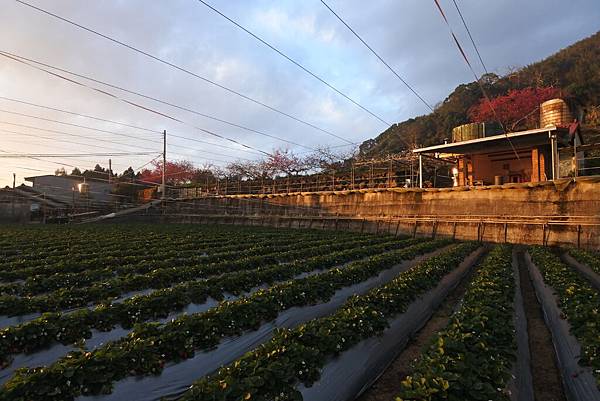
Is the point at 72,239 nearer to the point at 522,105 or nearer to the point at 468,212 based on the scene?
the point at 468,212

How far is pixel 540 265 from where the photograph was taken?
11781 millimetres

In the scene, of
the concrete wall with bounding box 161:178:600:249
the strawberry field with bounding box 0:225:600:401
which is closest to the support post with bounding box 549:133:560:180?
the concrete wall with bounding box 161:178:600:249

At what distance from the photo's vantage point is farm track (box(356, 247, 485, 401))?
475cm

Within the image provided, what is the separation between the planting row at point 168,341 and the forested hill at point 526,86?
123ft

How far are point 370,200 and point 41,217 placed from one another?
45309mm

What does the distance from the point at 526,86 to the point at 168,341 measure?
179 ft

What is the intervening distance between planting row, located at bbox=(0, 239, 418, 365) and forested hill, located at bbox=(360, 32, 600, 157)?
37082 mm

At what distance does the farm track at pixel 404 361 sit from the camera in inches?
187

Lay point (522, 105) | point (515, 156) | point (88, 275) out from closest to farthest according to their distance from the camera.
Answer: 1. point (88, 275)
2. point (515, 156)
3. point (522, 105)

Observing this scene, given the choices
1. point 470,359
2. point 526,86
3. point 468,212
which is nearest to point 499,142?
point 468,212

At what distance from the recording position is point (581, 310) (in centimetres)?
630

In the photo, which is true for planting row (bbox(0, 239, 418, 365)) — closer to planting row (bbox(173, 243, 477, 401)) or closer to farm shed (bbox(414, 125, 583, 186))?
planting row (bbox(173, 243, 477, 401))

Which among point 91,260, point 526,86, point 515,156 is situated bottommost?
point 91,260

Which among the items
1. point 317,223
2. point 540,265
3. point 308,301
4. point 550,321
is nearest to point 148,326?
point 308,301
